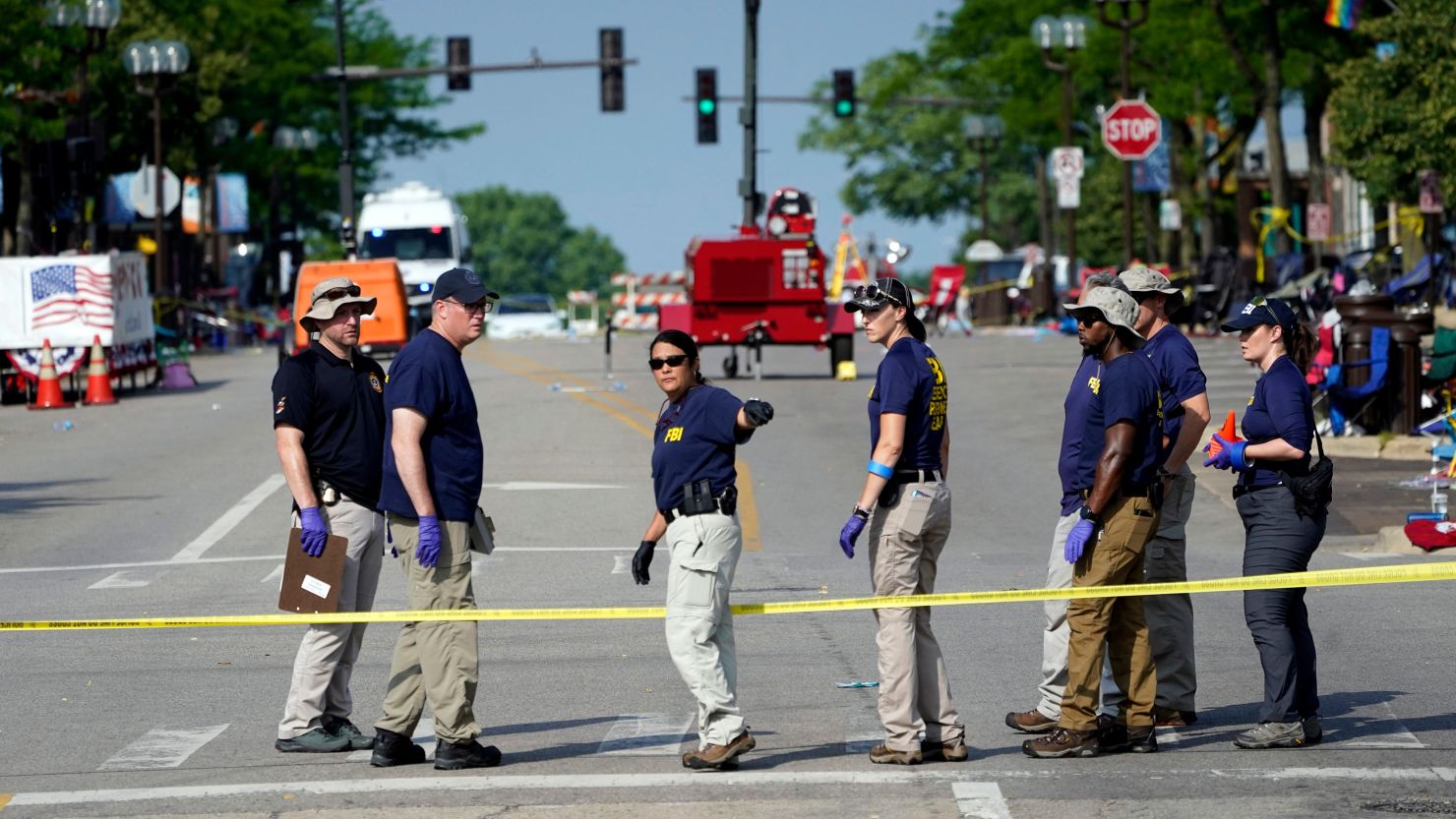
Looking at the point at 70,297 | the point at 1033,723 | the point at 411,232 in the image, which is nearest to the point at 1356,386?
the point at 1033,723

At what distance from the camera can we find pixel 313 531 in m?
8.93

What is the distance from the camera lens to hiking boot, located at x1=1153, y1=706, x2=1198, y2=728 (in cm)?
945

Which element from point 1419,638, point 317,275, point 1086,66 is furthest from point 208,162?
point 1419,638

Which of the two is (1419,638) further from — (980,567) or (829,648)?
(980,567)

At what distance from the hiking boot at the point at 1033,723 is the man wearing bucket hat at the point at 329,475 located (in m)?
2.60

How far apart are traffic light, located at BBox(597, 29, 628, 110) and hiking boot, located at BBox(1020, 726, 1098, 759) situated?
135 feet

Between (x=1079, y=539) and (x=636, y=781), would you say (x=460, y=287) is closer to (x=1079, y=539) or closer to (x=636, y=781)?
(x=636, y=781)

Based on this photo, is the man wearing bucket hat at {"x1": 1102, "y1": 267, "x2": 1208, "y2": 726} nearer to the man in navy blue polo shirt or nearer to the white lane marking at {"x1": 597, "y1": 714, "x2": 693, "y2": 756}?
the white lane marking at {"x1": 597, "y1": 714, "x2": 693, "y2": 756}

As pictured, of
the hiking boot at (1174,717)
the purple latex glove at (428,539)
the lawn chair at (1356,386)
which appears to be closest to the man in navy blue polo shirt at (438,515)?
the purple latex glove at (428,539)

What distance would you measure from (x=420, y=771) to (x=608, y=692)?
196 cm

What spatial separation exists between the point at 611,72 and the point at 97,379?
64.4 ft

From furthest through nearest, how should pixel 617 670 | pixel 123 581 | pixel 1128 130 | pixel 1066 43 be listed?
1. pixel 1066 43
2. pixel 1128 130
3. pixel 123 581
4. pixel 617 670

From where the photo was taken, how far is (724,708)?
8531 mm

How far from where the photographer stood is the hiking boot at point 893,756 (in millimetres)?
8609
